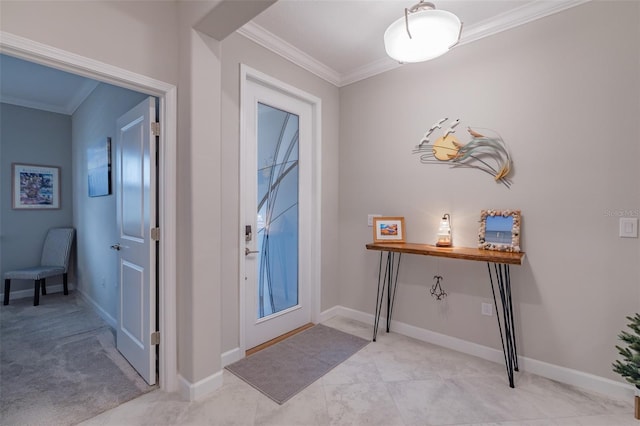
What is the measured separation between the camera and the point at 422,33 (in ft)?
5.48

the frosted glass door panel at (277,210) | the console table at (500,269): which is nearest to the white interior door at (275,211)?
the frosted glass door panel at (277,210)

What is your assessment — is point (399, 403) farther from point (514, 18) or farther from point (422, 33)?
point (514, 18)

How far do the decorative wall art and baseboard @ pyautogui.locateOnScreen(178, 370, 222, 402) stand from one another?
96.1 inches

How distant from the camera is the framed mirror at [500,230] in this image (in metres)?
2.18

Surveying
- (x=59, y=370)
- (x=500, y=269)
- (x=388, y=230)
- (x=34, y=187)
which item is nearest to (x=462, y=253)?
(x=500, y=269)

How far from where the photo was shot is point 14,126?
395 centimetres

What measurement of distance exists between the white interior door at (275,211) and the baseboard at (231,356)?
152 mm

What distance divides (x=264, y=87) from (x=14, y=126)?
3.90m

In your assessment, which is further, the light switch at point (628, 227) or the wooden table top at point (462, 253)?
the wooden table top at point (462, 253)

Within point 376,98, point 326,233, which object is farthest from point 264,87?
point 326,233

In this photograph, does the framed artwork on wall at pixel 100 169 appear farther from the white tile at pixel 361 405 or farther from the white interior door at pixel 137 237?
the white tile at pixel 361 405

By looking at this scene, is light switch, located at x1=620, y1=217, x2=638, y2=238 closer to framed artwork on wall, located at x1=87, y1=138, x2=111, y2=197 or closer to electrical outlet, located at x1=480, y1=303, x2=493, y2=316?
electrical outlet, located at x1=480, y1=303, x2=493, y2=316

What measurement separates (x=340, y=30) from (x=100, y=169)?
300 centimetres

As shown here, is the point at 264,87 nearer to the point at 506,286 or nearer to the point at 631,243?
the point at 506,286
